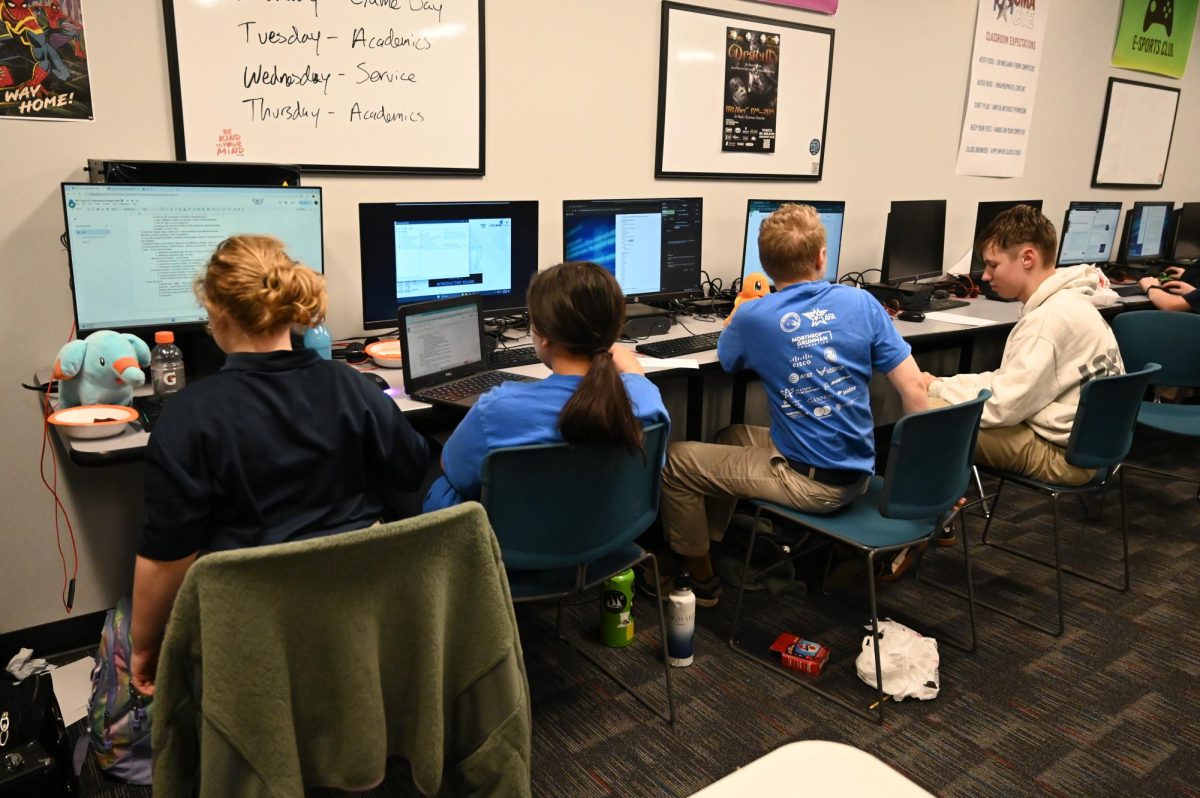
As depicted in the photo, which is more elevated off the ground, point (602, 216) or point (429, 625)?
point (602, 216)

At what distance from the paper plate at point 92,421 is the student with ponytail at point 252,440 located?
451 mm

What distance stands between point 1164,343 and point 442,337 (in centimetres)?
Result: 287

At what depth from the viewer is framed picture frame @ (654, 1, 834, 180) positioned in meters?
3.20

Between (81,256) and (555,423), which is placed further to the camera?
(81,256)

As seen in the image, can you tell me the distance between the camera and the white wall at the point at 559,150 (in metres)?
2.13

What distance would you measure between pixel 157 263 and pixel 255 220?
0.83 feet

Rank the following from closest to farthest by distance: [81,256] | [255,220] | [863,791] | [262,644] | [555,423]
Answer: [863,791], [262,644], [555,423], [81,256], [255,220]

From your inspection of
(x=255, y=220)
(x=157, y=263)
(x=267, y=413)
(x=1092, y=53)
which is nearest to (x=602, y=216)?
(x=255, y=220)

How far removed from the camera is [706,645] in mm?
2402

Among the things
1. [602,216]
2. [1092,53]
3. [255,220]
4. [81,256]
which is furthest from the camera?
[1092,53]

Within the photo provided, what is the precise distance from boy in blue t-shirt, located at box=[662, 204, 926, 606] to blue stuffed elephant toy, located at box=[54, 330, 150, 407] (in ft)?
4.75

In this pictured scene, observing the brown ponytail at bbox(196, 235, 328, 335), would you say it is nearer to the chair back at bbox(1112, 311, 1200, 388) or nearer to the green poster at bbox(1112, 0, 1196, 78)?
the chair back at bbox(1112, 311, 1200, 388)

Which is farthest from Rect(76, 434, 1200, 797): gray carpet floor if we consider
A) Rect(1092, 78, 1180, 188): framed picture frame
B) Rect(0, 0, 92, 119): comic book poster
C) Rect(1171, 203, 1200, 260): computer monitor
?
Rect(1171, 203, 1200, 260): computer monitor

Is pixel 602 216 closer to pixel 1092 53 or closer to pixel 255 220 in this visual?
pixel 255 220
